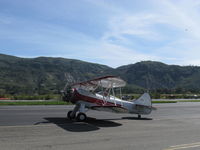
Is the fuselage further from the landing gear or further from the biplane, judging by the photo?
the landing gear

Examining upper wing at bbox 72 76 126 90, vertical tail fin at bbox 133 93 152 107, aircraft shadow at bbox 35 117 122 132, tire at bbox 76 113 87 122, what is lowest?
aircraft shadow at bbox 35 117 122 132

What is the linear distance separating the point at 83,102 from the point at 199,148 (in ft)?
25.5

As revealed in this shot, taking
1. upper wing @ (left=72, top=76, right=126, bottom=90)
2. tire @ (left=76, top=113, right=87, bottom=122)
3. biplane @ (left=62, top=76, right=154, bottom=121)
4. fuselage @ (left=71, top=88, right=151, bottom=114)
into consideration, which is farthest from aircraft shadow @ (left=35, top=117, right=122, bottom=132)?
upper wing @ (left=72, top=76, right=126, bottom=90)

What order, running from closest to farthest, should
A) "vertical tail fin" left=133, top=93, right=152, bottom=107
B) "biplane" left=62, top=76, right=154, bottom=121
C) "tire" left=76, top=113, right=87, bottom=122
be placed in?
"tire" left=76, top=113, right=87, bottom=122, "biplane" left=62, top=76, right=154, bottom=121, "vertical tail fin" left=133, top=93, right=152, bottom=107

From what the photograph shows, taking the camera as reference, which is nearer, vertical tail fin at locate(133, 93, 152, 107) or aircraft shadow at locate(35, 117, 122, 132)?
aircraft shadow at locate(35, 117, 122, 132)

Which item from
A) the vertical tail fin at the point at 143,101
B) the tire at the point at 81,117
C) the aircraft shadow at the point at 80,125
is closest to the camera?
the aircraft shadow at the point at 80,125

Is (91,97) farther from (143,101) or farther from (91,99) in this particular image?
(143,101)

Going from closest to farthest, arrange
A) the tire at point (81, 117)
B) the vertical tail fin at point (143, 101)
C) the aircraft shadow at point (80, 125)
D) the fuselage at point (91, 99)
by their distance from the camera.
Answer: the aircraft shadow at point (80, 125)
the tire at point (81, 117)
the fuselage at point (91, 99)
the vertical tail fin at point (143, 101)

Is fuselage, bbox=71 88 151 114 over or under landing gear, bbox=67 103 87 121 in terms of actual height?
over

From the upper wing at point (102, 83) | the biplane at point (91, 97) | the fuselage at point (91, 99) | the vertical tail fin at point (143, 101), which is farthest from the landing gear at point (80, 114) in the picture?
the vertical tail fin at point (143, 101)

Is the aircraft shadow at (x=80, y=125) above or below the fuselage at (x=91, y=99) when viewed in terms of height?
below

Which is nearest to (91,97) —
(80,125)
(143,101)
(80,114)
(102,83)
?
(102,83)

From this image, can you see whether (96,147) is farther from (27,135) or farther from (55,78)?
(55,78)

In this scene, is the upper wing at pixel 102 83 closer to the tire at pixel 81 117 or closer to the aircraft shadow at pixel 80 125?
the tire at pixel 81 117
